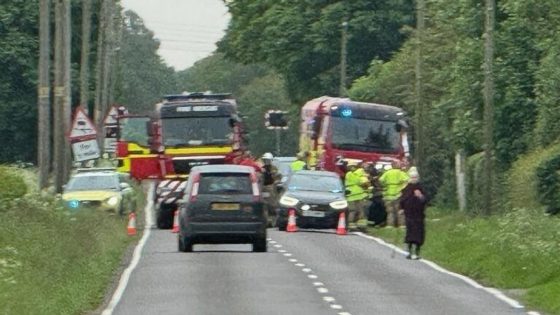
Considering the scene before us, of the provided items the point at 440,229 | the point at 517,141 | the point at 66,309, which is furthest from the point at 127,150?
the point at 66,309

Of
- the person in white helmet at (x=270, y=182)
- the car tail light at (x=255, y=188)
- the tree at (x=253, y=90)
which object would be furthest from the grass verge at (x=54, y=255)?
the tree at (x=253, y=90)

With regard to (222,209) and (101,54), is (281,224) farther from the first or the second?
(101,54)

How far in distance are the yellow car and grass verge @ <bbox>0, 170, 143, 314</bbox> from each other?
7.29ft

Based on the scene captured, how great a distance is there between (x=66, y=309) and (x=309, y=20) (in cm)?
6118

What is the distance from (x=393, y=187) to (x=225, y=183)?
33.1ft

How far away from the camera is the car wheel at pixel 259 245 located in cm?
3725

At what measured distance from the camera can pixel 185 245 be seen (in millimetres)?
37250

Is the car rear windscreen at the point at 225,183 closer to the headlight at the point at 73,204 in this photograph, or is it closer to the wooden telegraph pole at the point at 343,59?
the headlight at the point at 73,204

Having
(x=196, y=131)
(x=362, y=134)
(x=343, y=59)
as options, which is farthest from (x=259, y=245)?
(x=343, y=59)

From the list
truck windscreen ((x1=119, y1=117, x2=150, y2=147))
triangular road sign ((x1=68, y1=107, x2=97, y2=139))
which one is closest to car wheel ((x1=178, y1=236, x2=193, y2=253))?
triangular road sign ((x1=68, y1=107, x2=97, y2=139))

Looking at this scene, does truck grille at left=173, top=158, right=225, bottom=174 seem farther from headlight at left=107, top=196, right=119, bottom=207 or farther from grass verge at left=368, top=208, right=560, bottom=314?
grass verge at left=368, top=208, right=560, bottom=314

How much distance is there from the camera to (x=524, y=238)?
34375mm

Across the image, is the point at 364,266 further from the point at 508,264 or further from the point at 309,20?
the point at 309,20

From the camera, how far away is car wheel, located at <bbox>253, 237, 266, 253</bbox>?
37250 mm
